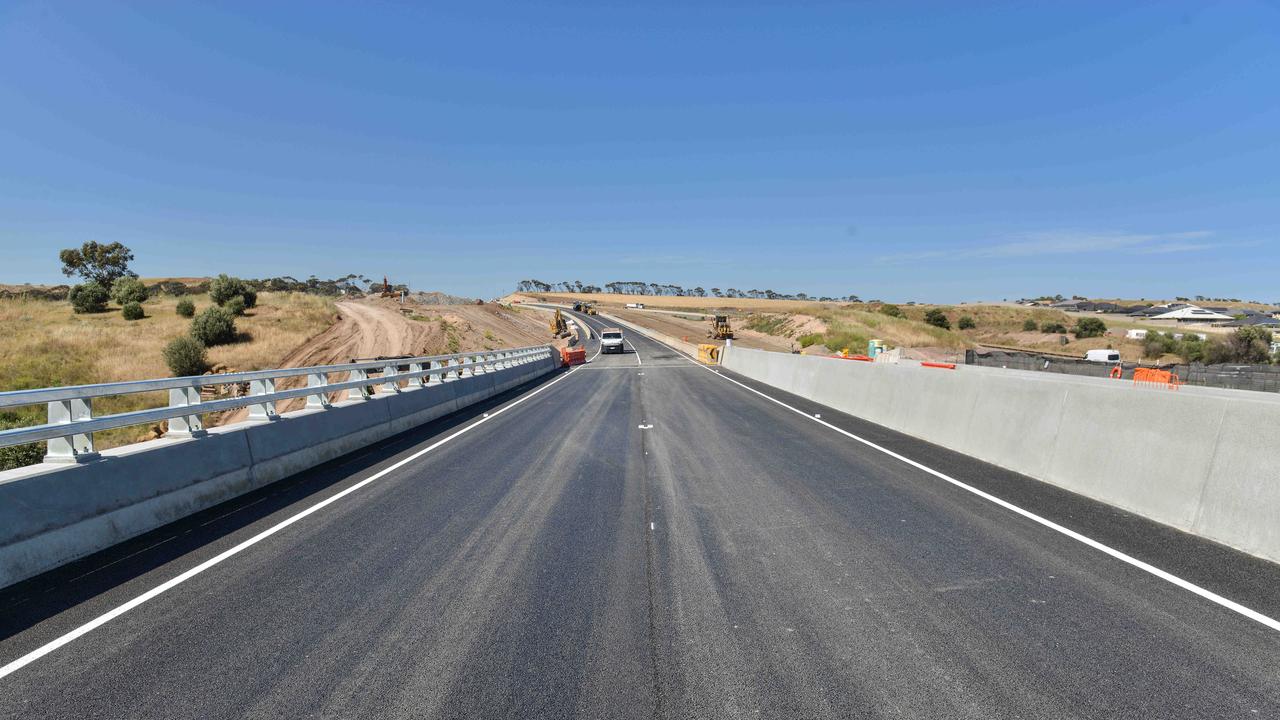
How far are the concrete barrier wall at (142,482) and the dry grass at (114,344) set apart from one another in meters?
19.5

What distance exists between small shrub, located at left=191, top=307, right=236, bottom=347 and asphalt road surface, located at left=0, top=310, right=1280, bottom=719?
4210cm

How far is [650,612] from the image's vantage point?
4.54 metres

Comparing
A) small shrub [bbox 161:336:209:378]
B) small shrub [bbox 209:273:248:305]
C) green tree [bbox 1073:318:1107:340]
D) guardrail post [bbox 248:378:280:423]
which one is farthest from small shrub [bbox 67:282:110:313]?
green tree [bbox 1073:318:1107:340]

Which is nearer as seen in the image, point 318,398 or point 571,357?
point 318,398

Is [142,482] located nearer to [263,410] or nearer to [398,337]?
[263,410]

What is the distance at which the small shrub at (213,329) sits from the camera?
42.9 metres

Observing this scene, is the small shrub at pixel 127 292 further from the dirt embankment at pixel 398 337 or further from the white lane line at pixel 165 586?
the white lane line at pixel 165 586

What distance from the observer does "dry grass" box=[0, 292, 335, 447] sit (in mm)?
30219

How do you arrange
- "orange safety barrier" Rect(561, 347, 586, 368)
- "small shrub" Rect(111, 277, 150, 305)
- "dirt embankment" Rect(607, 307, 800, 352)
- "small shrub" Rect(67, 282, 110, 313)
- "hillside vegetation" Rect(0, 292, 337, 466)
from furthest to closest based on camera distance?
"dirt embankment" Rect(607, 307, 800, 352), "small shrub" Rect(111, 277, 150, 305), "small shrub" Rect(67, 282, 110, 313), "orange safety barrier" Rect(561, 347, 586, 368), "hillside vegetation" Rect(0, 292, 337, 466)

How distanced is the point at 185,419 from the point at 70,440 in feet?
5.71

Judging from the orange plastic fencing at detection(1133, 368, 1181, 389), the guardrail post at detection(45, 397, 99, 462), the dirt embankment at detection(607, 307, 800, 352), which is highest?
the guardrail post at detection(45, 397, 99, 462)

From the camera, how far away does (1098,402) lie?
311 inches

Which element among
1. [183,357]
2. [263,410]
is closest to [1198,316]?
[183,357]

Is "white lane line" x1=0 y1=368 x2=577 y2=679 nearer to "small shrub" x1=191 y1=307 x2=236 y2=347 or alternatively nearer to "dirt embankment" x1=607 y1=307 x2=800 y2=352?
"small shrub" x1=191 y1=307 x2=236 y2=347
